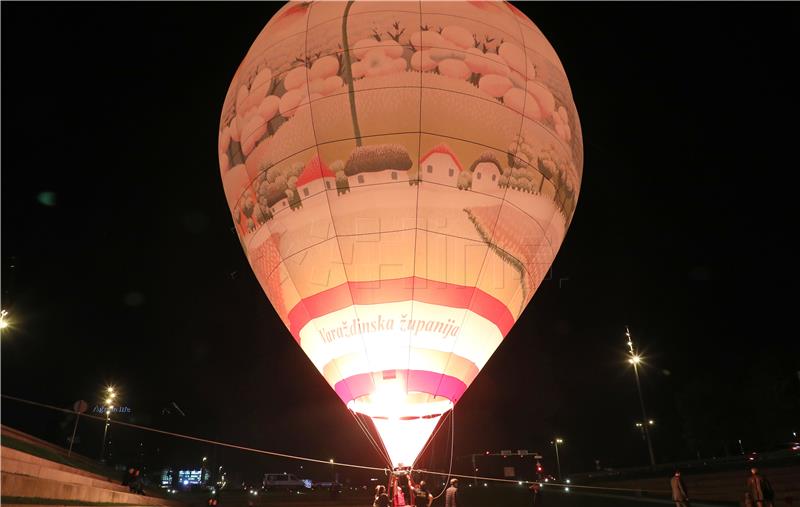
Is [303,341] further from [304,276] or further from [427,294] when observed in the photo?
[427,294]

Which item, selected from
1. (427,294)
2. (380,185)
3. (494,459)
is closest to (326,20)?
(380,185)

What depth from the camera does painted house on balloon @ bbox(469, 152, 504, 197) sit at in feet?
30.0

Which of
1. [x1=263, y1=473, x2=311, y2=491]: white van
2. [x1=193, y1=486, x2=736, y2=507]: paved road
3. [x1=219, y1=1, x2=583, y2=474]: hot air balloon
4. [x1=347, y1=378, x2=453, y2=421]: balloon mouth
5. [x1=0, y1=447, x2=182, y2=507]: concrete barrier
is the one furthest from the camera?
[x1=263, y1=473, x2=311, y2=491]: white van

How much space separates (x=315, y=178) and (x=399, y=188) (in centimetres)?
150

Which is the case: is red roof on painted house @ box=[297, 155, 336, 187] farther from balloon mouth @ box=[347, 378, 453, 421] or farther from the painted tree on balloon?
balloon mouth @ box=[347, 378, 453, 421]

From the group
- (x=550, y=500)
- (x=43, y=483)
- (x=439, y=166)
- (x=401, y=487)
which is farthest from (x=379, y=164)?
(x=550, y=500)

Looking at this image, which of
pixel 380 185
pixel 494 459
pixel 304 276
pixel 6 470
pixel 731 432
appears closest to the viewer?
pixel 6 470

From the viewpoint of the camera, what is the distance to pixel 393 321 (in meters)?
9.27

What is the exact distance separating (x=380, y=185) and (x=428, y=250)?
4.57 feet

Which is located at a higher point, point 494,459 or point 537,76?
point 537,76

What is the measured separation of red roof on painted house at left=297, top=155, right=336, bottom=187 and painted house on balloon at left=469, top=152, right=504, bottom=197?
2.46 meters

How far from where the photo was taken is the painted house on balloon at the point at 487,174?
9156 mm

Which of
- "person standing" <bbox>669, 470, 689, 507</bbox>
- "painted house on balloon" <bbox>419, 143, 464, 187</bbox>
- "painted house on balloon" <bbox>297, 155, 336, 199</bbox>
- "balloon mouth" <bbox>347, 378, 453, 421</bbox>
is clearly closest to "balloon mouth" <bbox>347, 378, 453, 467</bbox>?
"balloon mouth" <bbox>347, 378, 453, 421</bbox>

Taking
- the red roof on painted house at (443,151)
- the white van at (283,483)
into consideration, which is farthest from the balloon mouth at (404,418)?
the white van at (283,483)
